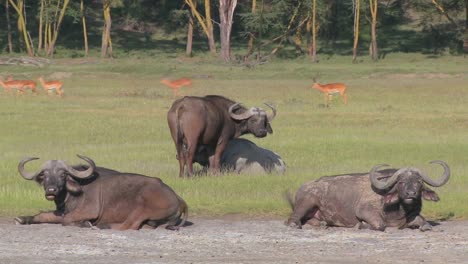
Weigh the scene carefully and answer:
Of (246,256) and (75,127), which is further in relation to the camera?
(75,127)

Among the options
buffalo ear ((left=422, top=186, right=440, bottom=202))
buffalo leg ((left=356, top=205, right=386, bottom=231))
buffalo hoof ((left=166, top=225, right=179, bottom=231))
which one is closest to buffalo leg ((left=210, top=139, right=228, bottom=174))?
buffalo leg ((left=356, top=205, right=386, bottom=231))

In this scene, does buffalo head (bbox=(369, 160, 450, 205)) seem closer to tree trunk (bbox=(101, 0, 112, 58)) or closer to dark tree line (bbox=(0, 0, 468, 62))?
dark tree line (bbox=(0, 0, 468, 62))

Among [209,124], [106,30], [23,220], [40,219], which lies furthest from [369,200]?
[106,30]

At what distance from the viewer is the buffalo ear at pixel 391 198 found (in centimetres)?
1394

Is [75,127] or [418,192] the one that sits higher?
[418,192]

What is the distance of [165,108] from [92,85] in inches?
469

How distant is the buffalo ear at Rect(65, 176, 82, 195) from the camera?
45.5 ft

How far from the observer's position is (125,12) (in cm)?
8025

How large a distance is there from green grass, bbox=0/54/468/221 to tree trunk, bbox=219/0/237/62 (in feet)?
22.5

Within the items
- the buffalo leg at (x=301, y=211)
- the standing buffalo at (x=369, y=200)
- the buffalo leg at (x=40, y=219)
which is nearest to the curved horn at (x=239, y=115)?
the standing buffalo at (x=369, y=200)

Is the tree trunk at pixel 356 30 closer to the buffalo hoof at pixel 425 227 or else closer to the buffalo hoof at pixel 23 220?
the buffalo hoof at pixel 425 227

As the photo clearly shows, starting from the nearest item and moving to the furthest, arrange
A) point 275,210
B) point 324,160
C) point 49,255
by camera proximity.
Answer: point 49,255 → point 275,210 → point 324,160

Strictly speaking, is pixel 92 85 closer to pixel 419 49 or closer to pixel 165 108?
pixel 165 108

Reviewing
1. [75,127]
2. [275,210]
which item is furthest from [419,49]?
[275,210]
